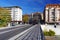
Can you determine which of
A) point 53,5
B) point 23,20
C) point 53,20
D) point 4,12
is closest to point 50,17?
point 53,20

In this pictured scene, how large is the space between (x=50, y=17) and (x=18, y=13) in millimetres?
44981

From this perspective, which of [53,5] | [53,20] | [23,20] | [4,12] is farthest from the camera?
[23,20]

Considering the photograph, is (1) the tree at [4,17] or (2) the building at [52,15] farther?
(2) the building at [52,15]

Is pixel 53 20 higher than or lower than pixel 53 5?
lower

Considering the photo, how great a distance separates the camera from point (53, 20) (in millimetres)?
144250

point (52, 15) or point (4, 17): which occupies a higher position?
point (52, 15)

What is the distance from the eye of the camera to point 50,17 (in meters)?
145

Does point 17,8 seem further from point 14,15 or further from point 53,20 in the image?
point 53,20

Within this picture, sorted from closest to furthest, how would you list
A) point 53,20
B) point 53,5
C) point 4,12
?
point 4,12, point 53,20, point 53,5

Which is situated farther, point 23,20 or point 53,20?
point 23,20

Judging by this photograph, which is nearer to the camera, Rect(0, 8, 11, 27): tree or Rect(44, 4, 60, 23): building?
Rect(0, 8, 11, 27): tree

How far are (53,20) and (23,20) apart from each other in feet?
193

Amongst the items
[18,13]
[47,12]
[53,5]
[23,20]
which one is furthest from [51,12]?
[23,20]

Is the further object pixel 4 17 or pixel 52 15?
pixel 52 15
